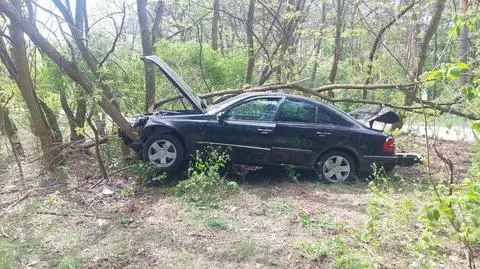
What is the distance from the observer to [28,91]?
6996 mm

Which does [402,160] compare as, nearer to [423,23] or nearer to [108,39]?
[108,39]

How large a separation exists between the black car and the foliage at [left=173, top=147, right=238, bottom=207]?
28 centimetres

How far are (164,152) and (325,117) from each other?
2.92m

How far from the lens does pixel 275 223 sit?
5.06 metres

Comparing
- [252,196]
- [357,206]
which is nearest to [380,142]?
[357,206]

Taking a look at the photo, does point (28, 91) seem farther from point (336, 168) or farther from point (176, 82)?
point (336, 168)

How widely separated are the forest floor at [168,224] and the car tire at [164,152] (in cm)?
43

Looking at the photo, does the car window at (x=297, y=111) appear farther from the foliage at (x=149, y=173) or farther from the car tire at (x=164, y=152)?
the foliage at (x=149, y=173)

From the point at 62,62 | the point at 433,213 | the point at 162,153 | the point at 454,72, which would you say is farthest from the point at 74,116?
the point at 454,72

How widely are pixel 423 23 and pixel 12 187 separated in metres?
16.2

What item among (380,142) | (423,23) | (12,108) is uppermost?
(423,23)

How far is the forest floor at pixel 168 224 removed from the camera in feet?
13.8

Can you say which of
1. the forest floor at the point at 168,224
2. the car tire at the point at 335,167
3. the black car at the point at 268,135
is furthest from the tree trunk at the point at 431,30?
the forest floor at the point at 168,224

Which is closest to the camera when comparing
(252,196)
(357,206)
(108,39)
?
(357,206)
